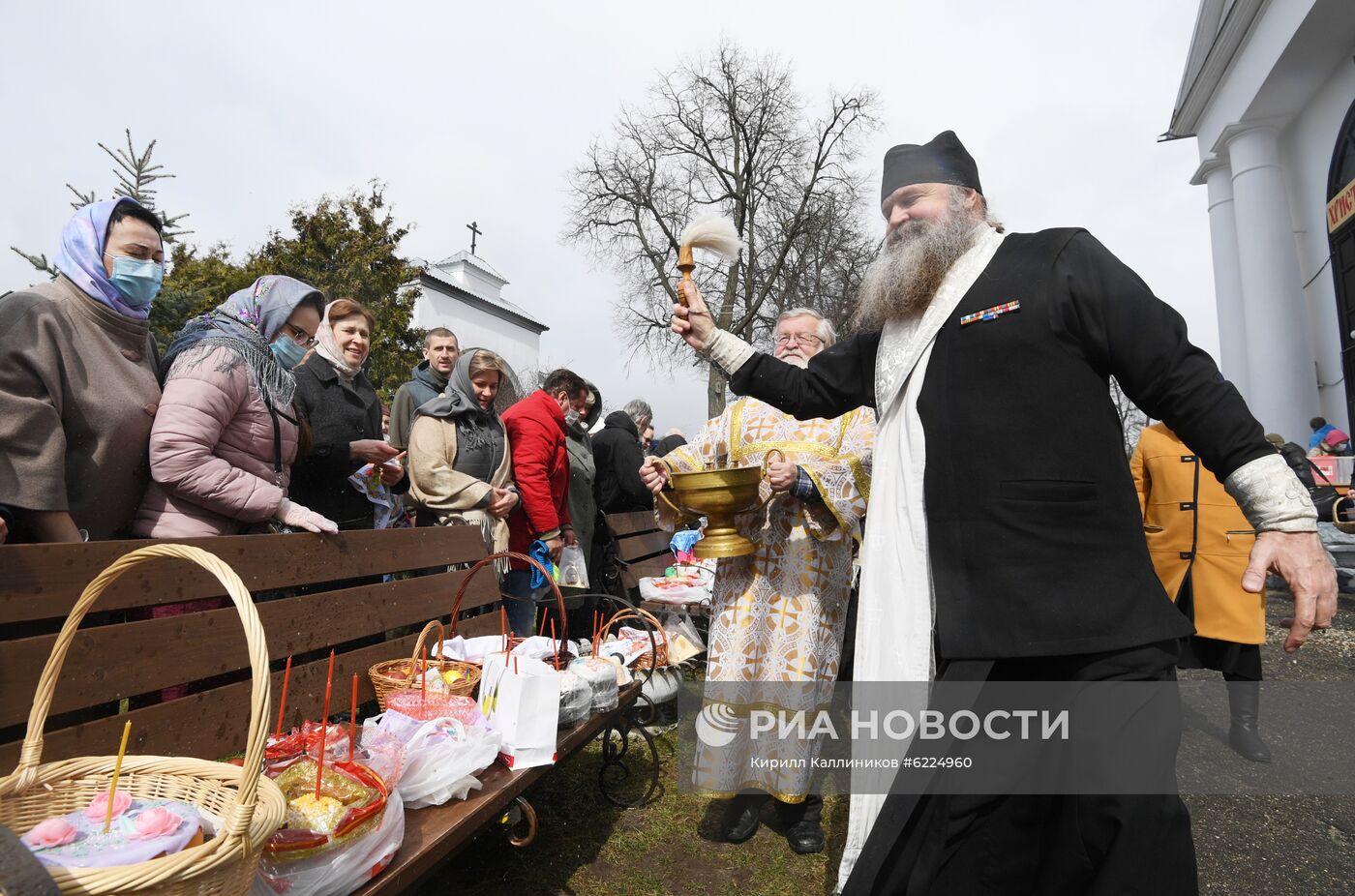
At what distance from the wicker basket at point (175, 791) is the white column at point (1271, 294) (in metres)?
16.3

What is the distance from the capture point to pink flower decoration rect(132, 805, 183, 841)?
3.81ft

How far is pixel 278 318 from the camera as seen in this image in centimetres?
297

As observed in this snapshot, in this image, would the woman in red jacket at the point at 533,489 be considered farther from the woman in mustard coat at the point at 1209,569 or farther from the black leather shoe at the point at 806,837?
the woman in mustard coat at the point at 1209,569

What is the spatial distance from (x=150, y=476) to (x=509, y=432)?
218 centimetres

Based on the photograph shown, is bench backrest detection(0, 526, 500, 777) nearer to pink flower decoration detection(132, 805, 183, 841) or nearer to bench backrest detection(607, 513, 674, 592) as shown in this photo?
pink flower decoration detection(132, 805, 183, 841)

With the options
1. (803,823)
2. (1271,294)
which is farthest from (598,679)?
(1271,294)

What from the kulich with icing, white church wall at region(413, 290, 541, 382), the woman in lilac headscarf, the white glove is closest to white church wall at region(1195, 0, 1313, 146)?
the white glove

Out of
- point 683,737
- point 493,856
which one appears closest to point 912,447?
point 493,856

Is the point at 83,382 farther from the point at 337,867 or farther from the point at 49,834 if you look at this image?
the point at 337,867

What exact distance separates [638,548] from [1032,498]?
161 inches

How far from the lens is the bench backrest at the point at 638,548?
5.25 meters

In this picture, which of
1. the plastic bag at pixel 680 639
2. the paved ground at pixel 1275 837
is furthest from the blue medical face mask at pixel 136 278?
the paved ground at pixel 1275 837

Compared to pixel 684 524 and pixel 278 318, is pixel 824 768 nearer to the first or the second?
pixel 684 524

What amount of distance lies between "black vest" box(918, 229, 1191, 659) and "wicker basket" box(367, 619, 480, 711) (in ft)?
4.81
